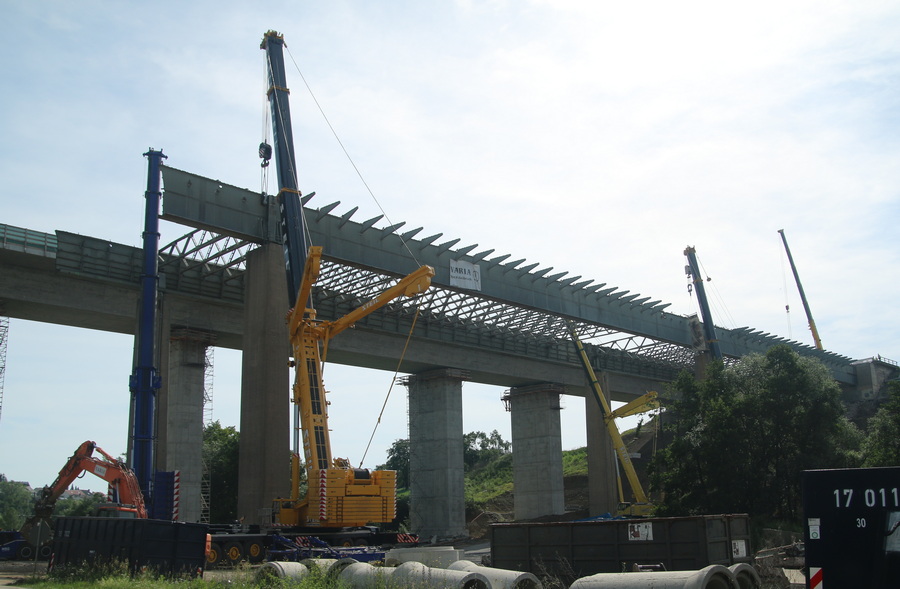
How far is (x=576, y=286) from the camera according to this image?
4925cm

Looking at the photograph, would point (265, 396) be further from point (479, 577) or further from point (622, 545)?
point (479, 577)

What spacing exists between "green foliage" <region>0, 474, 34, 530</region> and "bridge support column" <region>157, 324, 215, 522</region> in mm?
63296

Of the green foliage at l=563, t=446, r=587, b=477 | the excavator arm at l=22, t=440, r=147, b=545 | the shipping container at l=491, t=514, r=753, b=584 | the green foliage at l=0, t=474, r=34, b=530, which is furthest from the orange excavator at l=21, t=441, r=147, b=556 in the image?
the green foliage at l=0, t=474, r=34, b=530

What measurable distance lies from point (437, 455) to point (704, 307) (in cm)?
2648

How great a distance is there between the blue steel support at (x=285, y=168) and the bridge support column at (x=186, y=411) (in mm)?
8783

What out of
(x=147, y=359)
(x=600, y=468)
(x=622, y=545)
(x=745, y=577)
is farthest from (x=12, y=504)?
(x=745, y=577)

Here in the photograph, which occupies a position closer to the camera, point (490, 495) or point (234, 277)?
point (234, 277)

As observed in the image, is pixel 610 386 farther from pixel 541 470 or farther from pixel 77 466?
pixel 77 466

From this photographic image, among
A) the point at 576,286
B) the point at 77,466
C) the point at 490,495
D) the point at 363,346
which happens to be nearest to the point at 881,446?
the point at 576,286

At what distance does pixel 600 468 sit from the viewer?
57406mm

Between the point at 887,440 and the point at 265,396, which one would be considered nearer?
the point at 265,396

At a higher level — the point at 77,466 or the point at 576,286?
the point at 576,286

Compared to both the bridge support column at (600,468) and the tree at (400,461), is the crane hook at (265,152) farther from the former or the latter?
the tree at (400,461)

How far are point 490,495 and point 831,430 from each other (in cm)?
4709
